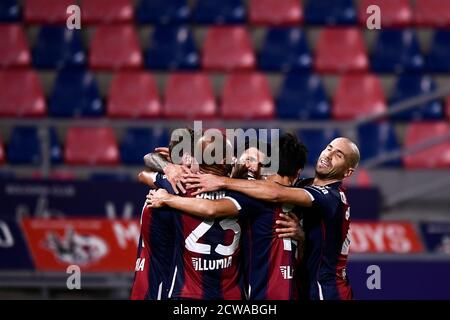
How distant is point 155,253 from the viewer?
5688 mm

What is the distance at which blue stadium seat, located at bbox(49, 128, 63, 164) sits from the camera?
1058 centimetres

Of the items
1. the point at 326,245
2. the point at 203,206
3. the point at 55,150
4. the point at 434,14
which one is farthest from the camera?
the point at 434,14

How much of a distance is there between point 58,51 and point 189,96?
1.58 metres

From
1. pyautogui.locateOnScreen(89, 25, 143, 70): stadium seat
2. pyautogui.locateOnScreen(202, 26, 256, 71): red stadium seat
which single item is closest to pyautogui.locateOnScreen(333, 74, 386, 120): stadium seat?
pyautogui.locateOnScreen(202, 26, 256, 71): red stadium seat

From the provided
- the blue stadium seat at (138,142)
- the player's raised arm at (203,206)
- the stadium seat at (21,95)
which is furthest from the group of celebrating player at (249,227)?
the stadium seat at (21,95)

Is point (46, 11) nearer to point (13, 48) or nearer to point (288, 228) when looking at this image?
point (13, 48)

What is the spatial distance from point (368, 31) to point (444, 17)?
0.91 metres

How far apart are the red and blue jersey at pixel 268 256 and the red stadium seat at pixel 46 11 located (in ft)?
22.1

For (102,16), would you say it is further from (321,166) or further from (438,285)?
(321,166)

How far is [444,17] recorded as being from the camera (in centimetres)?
1177

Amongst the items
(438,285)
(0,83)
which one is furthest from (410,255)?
(0,83)

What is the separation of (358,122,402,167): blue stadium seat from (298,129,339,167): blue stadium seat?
0.45m

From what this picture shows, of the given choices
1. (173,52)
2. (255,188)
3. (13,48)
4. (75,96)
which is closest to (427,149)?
(173,52)

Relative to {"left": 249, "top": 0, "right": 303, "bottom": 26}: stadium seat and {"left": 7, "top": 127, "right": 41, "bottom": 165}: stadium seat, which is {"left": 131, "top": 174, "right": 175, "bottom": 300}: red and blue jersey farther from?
{"left": 249, "top": 0, "right": 303, "bottom": 26}: stadium seat
